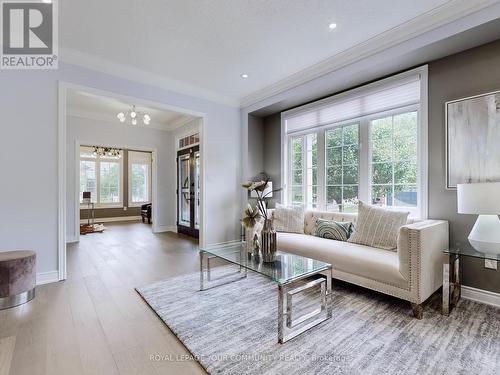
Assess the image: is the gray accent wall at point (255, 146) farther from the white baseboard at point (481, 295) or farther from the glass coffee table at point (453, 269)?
the white baseboard at point (481, 295)

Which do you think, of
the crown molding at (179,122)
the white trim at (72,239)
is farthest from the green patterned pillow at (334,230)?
the white trim at (72,239)

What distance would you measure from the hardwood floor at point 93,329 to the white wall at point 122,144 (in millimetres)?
2155

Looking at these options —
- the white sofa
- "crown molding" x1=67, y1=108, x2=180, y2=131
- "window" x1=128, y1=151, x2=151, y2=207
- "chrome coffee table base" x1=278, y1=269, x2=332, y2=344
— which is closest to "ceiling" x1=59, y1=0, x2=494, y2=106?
the white sofa

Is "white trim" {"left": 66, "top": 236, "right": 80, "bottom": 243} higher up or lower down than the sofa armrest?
lower down

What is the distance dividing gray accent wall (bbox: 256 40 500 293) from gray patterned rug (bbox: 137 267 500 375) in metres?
0.32

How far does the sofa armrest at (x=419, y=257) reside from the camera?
6.89 feet

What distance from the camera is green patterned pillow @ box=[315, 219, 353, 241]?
3.13m

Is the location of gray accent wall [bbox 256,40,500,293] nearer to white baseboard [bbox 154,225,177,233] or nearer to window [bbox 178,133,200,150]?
window [bbox 178,133,200,150]

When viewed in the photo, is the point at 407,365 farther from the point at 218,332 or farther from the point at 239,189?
the point at 239,189

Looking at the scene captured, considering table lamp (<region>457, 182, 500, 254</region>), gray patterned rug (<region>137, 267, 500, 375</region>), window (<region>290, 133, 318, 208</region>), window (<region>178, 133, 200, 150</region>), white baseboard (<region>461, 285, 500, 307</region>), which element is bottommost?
gray patterned rug (<region>137, 267, 500, 375</region>)

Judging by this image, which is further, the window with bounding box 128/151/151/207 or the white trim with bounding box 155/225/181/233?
the window with bounding box 128/151/151/207

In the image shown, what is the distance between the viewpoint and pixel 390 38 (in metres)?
2.66

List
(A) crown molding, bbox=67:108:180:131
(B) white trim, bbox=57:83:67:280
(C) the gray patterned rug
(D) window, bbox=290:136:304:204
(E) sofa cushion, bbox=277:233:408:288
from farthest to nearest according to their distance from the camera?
(A) crown molding, bbox=67:108:180:131 < (D) window, bbox=290:136:304:204 < (B) white trim, bbox=57:83:67:280 < (E) sofa cushion, bbox=277:233:408:288 < (C) the gray patterned rug

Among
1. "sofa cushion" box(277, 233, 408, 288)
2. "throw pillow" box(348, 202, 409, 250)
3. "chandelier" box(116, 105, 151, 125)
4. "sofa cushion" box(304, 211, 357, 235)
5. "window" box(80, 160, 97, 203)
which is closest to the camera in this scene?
"sofa cushion" box(277, 233, 408, 288)
